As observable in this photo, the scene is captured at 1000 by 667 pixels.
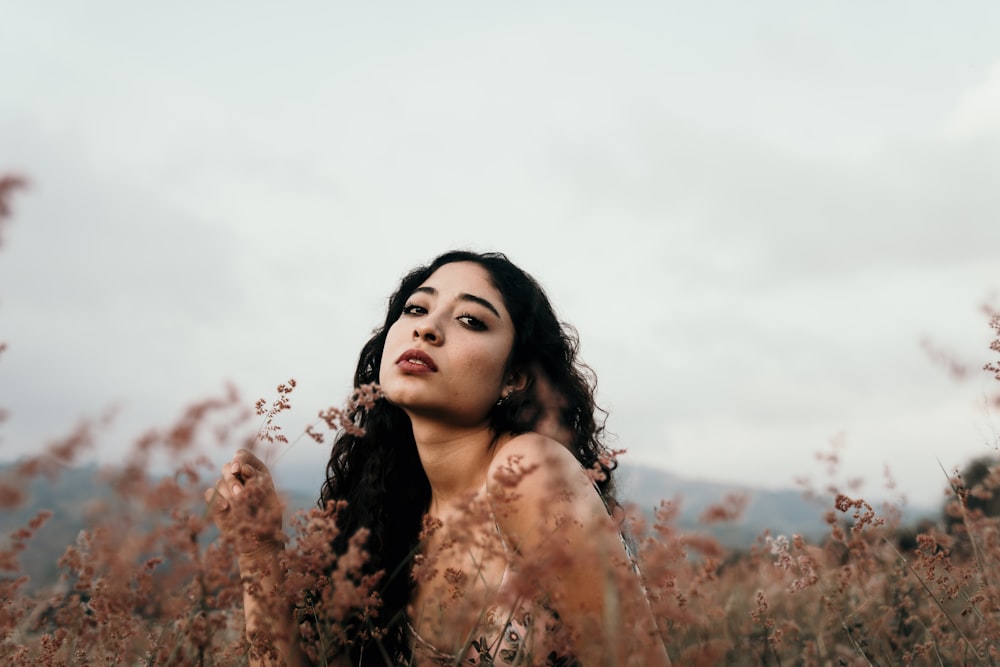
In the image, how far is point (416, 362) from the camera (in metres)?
3.35

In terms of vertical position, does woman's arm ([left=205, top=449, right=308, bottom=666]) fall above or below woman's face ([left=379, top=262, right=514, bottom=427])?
below

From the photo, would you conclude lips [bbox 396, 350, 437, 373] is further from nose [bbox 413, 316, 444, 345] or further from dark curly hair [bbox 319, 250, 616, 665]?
dark curly hair [bbox 319, 250, 616, 665]

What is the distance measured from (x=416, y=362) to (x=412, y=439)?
1.09 meters

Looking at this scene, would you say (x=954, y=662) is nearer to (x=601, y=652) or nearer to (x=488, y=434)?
(x=488, y=434)

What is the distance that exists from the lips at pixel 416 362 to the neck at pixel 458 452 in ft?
1.10

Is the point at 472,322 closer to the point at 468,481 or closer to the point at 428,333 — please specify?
the point at 428,333

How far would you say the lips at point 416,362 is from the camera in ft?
10.9

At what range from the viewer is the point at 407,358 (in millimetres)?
3369

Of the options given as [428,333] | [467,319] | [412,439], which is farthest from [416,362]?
[412,439]

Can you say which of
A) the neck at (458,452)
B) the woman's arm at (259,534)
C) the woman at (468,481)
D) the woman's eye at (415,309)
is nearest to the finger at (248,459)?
the woman at (468,481)

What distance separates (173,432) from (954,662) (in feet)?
11.7

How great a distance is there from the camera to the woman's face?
3.34m

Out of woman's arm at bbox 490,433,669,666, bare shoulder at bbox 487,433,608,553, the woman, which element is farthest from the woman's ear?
woman's arm at bbox 490,433,669,666

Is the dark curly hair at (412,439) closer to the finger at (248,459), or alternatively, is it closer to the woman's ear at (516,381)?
the woman's ear at (516,381)
